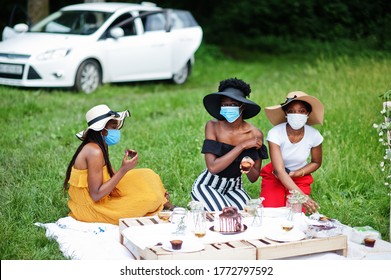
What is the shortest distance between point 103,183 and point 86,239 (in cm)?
46

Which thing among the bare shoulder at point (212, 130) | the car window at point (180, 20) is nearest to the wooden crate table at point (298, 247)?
the bare shoulder at point (212, 130)

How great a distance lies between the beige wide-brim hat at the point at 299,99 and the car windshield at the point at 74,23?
6.71m

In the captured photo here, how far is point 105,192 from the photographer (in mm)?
5680

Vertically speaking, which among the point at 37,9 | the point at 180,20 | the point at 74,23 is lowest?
the point at 74,23

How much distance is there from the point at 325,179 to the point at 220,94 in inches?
66.7

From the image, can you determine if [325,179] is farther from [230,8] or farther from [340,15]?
[230,8]

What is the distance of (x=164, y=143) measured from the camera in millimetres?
8367

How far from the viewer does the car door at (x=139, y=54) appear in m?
12.5

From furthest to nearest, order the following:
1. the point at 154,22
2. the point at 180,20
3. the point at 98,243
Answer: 1. the point at 180,20
2. the point at 154,22
3. the point at 98,243

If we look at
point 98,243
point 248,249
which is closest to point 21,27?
point 98,243

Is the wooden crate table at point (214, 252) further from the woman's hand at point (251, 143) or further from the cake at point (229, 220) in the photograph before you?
the woman's hand at point (251, 143)

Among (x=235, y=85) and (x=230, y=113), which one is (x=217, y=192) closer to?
(x=230, y=113)

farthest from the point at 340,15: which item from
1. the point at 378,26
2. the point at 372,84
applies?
the point at 372,84

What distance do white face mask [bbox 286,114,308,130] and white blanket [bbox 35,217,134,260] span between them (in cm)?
155
